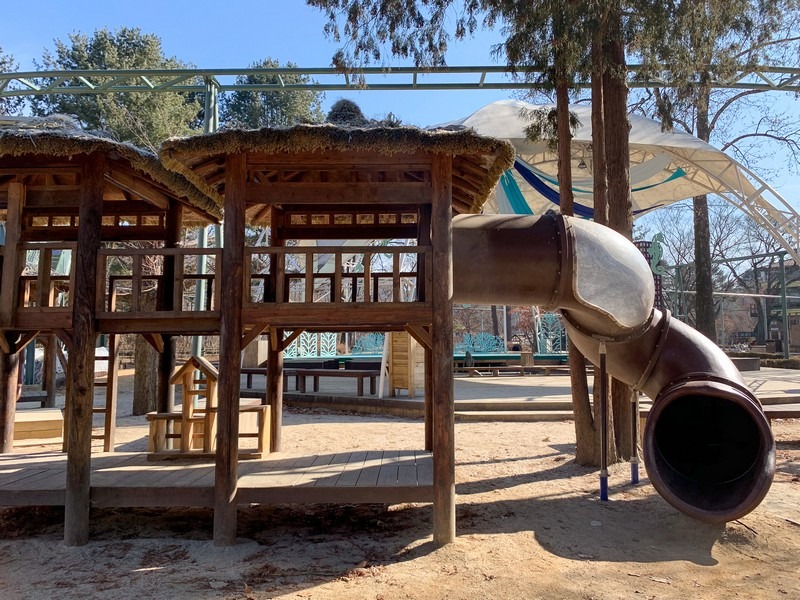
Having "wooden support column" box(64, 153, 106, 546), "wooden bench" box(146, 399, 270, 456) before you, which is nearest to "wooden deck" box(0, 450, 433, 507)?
"wooden support column" box(64, 153, 106, 546)

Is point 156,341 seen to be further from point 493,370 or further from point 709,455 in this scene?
point 493,370

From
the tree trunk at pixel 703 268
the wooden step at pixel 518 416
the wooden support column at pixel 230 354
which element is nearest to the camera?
the wooden support column at pixel 230 354

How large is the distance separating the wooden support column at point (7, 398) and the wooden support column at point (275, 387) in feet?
10.9

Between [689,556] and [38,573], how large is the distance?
5457 millimetres

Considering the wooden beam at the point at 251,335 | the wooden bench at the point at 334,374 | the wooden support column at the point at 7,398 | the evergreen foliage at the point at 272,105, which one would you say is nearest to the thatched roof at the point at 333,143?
the wooden beam at the point at 251,335

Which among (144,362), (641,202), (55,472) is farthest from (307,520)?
(641,202)

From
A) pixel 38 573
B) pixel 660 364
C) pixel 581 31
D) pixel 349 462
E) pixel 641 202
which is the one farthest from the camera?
pixel 641 202

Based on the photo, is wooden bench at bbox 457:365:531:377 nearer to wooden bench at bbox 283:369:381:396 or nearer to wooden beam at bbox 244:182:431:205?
wooden bench at bbox 283:369:381:396

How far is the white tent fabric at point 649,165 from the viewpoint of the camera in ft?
53.3

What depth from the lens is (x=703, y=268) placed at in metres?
19.8

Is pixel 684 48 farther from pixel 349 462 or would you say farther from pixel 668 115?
pixel 349 462

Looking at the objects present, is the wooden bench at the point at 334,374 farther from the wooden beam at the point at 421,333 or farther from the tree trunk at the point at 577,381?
the wooden beam at the point at 421,333

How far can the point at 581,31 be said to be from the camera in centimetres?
752

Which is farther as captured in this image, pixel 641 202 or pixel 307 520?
pixel 641 202
